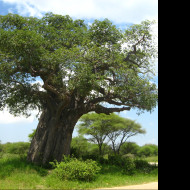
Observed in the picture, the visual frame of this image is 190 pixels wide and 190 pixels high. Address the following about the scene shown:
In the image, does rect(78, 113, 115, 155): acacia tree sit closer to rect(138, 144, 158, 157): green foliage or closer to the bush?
rect(138, 144, 158, 157): green foliage

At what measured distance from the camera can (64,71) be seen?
29.2 feet

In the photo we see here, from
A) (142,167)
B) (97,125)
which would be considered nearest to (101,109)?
(142,167)

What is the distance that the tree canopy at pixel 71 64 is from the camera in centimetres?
864

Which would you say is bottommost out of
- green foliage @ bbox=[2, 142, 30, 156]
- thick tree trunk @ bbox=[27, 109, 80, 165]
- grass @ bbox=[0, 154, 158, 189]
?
grass @ bbox=[0, 154, 158, 189]

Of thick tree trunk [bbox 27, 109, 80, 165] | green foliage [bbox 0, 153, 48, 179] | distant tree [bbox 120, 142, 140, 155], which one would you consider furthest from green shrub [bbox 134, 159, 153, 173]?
distant tree [bbox 120, 142, 140, 155]

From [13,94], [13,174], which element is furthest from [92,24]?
[13,174]

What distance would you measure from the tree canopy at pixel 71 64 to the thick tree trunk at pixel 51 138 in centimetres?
59

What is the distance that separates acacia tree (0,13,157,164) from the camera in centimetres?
868

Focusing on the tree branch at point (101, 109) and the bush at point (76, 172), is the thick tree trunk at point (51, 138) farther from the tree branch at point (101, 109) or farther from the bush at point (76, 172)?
the bush at point (76, 172)

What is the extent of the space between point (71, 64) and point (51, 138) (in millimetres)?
3447

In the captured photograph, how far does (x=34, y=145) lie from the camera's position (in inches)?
400

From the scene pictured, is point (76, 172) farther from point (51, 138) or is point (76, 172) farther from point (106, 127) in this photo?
point (106, 127)
